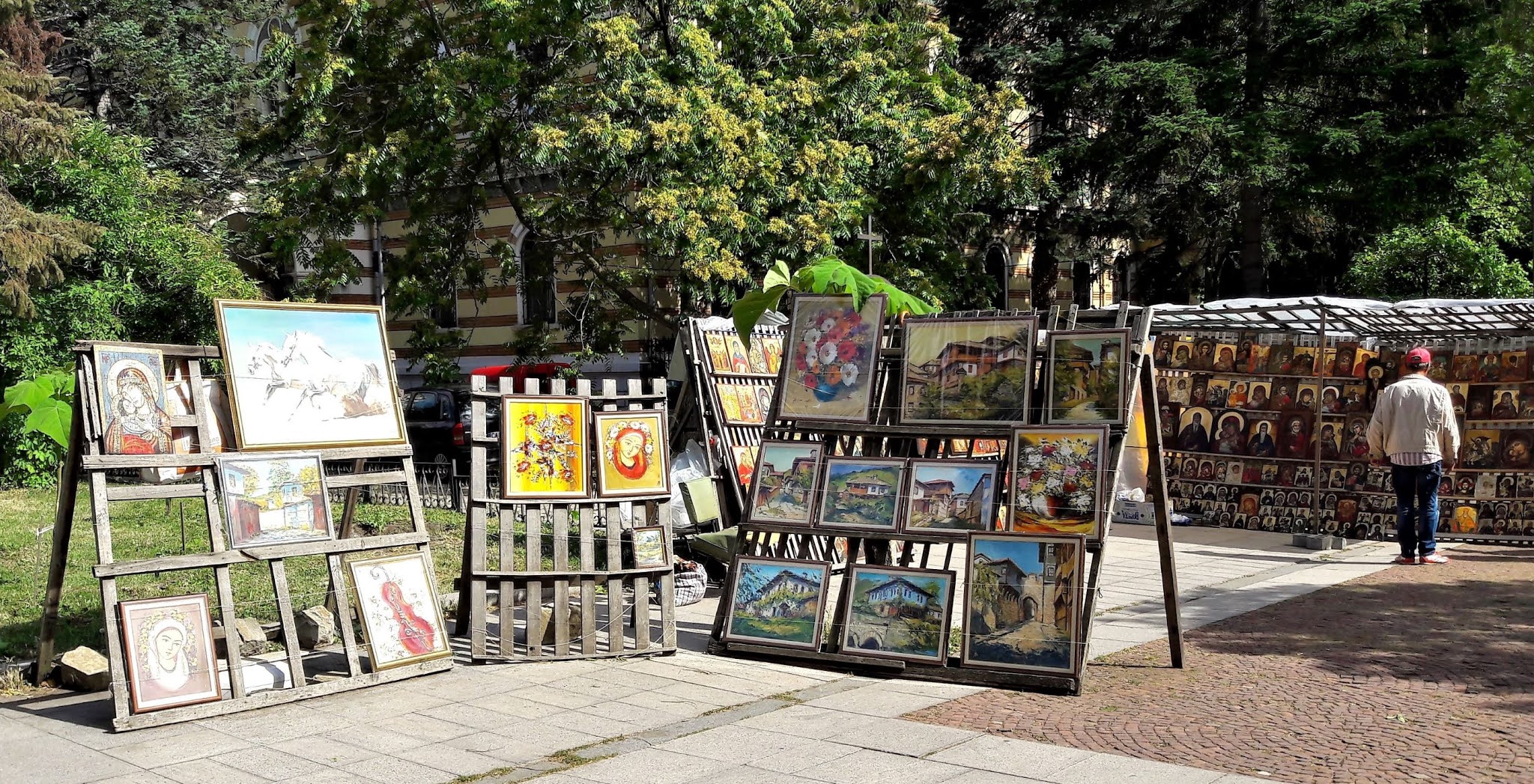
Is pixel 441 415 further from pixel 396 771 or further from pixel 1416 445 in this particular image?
pixel 396 771

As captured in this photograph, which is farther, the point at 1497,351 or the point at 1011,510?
the point at 1497,351

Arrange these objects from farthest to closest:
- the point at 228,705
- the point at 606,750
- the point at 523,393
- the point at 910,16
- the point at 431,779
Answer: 1. the point at 910,16
2. the point at 523,393
3. the point at 228,705
4. the point at 606,750
5. the point at 431,779

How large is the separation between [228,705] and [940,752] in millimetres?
3659

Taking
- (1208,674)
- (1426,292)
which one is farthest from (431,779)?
(1426,292)

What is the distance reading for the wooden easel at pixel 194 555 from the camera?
20.2 feet

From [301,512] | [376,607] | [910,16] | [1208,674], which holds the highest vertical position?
[910,16]

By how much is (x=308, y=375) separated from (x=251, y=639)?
1.84 meters

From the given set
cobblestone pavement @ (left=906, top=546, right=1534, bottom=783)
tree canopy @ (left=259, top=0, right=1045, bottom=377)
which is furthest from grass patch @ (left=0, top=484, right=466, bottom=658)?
tree canopy @ (left=259, top=0, right=1045, bottom=377)

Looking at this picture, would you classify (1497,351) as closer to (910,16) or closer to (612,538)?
(612,538)

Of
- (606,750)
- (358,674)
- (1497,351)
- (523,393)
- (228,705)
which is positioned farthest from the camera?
(1497,351)

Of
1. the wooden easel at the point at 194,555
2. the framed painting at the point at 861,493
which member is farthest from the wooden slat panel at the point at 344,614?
the framed painting at the point at 861,493

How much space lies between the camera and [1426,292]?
23.0 metres

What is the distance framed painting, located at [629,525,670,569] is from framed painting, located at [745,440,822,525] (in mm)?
684

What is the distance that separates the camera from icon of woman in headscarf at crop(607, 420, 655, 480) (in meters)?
8.10
